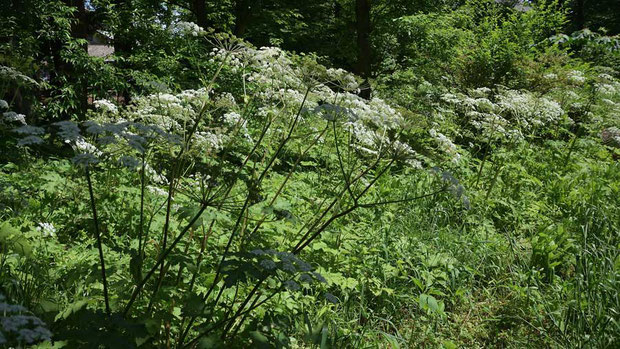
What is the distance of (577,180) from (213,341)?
5.74 m

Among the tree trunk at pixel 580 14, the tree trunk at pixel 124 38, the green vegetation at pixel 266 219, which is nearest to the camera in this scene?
the green vegetation at pixel 266 219

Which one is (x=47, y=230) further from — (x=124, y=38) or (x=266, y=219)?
(x=124, y=38)

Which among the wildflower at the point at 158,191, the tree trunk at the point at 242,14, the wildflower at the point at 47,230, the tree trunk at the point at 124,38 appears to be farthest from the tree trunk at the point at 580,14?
the wildflower at the point at 47,230

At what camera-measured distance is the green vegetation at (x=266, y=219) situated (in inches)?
88.0

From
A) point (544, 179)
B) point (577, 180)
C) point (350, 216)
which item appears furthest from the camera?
point (544, 179)

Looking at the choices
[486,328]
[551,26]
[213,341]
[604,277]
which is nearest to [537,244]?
[604,277]

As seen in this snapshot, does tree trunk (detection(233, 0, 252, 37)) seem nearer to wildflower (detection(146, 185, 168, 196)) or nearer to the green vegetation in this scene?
the green vegetation

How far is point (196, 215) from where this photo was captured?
2.12 m

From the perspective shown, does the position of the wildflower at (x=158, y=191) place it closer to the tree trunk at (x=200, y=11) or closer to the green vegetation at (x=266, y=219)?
the green vegetation at (x=266, y=219)

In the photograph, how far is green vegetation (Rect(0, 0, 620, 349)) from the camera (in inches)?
88.0

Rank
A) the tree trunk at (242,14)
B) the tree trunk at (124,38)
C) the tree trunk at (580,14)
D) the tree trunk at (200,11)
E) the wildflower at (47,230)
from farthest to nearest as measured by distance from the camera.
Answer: the tree trunk at (580,14) → the tree trunk at (242,14) → the tree trunk at (200,11) → the tree trunk at (124,38) → the wildflower at (47,230)

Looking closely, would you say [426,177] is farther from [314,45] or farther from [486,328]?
[314,45]

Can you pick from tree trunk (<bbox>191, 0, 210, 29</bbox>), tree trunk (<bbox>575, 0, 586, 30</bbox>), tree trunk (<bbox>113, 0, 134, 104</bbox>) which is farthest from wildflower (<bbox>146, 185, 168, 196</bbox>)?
tree trunk (<bbox>575, 0, 586, 30</bbox>)

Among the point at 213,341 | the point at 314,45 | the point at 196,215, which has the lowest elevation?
the point at 314,45
